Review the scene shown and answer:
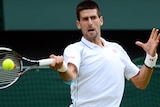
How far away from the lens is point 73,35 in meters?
12.2

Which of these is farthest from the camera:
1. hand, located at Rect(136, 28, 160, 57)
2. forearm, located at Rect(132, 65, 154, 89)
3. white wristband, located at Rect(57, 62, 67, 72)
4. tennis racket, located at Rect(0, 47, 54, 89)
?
forearm, located at Rect(132, 65, 154, 89)

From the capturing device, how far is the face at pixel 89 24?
4539 millimetres

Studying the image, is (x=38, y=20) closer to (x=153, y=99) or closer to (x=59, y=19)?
(x=59, y=19)

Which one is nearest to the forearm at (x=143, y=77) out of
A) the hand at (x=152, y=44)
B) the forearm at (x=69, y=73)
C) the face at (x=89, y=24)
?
the hand at (x=152, y=44)

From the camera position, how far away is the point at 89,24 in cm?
452

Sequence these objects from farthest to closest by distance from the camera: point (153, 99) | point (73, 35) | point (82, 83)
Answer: point (73, 35), point (153, 99), point (82, 83)

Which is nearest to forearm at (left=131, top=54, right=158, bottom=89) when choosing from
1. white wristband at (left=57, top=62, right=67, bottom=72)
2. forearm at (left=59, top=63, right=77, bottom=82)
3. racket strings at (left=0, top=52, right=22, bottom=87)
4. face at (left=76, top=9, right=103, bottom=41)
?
face at (left=76, top=9, right=103, bottom=41)

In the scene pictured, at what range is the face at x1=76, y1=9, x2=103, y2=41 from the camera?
454 centimetres

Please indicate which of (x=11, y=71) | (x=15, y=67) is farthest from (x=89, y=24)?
(x=11, y=71)

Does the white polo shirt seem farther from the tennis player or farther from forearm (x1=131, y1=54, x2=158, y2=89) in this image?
forearm (x1=131, y1=54, x2=158, y2=89)

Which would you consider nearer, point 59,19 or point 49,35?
point 59,19

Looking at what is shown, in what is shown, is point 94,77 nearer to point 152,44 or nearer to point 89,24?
point 89,24

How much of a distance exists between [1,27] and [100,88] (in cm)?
694

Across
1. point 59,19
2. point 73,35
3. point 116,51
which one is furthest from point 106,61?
point 73,35
